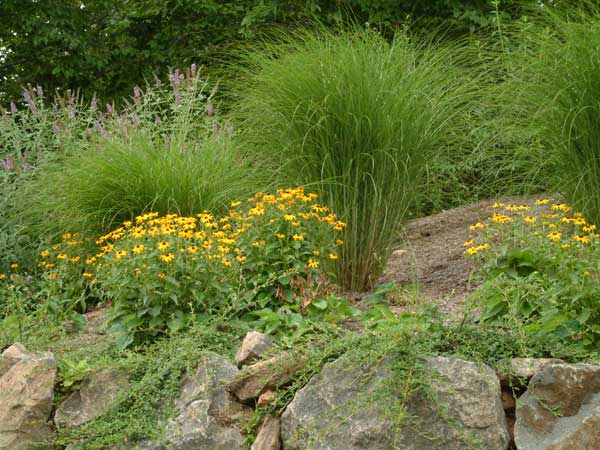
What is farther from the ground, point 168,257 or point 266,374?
point 168,257

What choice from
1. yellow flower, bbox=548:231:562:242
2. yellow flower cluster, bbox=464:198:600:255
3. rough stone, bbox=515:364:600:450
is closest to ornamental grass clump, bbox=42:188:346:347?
yellow flower cluster, bbox=464:198:600:255

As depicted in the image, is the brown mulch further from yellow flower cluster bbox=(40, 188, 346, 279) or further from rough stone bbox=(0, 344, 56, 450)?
rough stone bbox=(0, 344, 56, 450)

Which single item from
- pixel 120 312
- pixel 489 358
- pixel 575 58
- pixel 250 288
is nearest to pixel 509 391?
pixel 489 358

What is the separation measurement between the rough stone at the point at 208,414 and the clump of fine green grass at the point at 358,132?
1.42 m

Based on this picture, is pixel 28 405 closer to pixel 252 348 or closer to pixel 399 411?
pixel 252 348

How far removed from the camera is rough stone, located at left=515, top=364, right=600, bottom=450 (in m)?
3.05

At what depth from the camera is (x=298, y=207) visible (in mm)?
4598

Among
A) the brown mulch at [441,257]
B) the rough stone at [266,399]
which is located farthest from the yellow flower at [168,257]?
the brown mulch at [441,257]

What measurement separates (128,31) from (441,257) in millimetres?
7850

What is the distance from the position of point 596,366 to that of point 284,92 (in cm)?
249

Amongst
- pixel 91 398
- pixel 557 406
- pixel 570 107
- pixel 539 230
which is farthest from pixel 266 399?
pixel 570 107

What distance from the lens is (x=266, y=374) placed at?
3.51 meters

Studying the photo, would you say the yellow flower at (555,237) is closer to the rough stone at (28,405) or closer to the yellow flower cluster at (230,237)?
the yellow flower cluster at (230,237)

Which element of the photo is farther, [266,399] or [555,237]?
[555,237]
